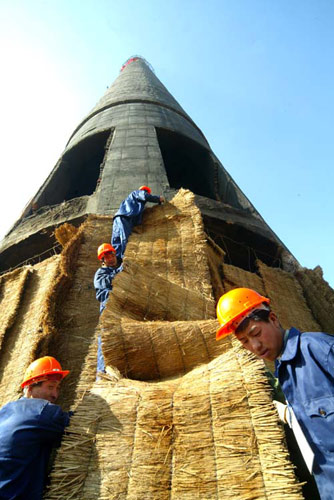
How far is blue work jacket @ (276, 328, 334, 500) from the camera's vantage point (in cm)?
225

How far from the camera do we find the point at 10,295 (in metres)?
7.41

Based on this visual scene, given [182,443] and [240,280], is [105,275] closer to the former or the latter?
[182,443]

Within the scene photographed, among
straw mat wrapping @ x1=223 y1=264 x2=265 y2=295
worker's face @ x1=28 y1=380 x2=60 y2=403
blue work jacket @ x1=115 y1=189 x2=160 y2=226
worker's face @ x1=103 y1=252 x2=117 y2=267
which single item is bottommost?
worker's face @ x1=28 y1=380 x2=60 y2=403

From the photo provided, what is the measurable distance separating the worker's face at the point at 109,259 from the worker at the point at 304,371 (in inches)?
151

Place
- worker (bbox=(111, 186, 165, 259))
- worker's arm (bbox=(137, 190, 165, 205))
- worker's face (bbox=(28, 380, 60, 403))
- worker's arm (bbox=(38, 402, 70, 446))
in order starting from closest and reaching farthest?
worker's arm (bbox=(38, 402, 70, 446)), worker's face (bbox=(28, 380, 60, 403)), worker (bbox=(111, 186, 165, 259)), worker's arm (bbox=(137, 190, 165, 205))

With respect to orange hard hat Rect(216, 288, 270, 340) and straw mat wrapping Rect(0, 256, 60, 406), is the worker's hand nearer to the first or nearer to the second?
orange hard hat Rect(216, 288, 270, 340)

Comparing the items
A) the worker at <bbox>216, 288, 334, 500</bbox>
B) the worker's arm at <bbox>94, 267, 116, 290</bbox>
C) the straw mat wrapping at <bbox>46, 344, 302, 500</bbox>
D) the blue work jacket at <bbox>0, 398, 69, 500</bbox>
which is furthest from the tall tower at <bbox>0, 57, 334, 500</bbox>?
the worker's arm at <bbox>94, 267, 116, 290</bbox>

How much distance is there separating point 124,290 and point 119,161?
809 centimetres

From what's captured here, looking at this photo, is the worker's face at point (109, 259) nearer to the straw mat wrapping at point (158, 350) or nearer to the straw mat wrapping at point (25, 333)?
the straw mat wrapping at point (25, 333)

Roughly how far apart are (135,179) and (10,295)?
17.4ft

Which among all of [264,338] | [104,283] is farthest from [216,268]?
[264,338]

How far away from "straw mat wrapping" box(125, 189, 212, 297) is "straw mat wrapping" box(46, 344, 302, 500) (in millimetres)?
3208

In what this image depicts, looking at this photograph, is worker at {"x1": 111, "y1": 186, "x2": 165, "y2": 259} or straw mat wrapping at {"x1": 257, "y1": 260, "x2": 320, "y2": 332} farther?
straw mat wrapping at {"x1": 257, "y1": 260, "x2": 320, "y2": 332}

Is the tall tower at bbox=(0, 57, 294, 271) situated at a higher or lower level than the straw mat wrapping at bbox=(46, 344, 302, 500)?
higher
